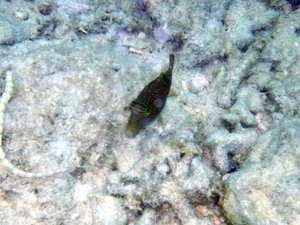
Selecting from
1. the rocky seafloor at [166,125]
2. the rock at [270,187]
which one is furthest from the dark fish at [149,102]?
the rock at [270,187]

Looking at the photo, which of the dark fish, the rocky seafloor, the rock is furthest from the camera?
the dark fish

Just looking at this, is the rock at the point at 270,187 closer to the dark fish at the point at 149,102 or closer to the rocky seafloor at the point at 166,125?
the rocky seafloor at the point at 166,125

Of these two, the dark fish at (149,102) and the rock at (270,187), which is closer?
the rock at (270,187)

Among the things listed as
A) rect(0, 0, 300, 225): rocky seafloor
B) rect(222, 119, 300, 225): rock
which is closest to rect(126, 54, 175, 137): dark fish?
rect(0, 0, 300, 225): rocky seafloor

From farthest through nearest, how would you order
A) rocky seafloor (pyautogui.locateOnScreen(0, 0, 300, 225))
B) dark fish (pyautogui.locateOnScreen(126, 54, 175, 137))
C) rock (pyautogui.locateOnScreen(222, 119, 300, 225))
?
dark fish (pyautogui.locateOnScreen(126, 54, 175, 137)) < rocky seafloor (pyautogui.locateOnScreen(0, 0, 300, 225)) < rock (pyautogui.locateOnScreen(222, 119, 300, 225))

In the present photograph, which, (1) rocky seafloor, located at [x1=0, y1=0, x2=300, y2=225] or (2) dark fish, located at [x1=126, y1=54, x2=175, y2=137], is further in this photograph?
(2) dark fish, located at [x1=126, y1=54, x2=175, y2=137]

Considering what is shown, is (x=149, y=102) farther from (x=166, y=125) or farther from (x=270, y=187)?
(x=270, y=187)

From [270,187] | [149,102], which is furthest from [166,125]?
[270,187]

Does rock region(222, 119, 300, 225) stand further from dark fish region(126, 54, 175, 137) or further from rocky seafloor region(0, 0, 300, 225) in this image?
dark fish region(126, 54, 175, 137)
